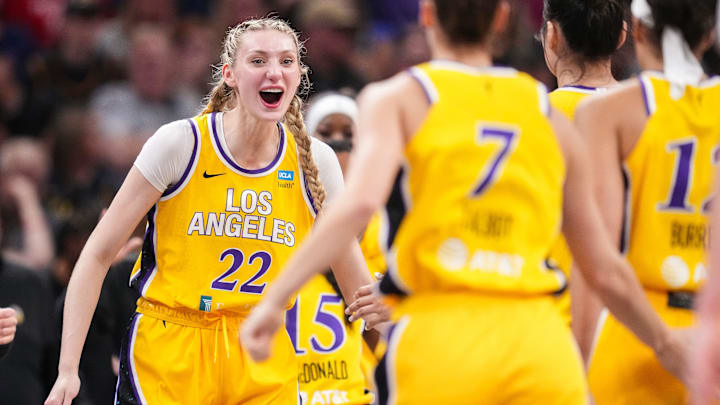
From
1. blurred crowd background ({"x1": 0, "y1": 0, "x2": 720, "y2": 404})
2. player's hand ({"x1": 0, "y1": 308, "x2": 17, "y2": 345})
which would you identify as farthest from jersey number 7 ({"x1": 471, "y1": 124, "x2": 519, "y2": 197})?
blurred crowd background ({"x1": 0, "y1": 0, "x2": 720, "y2": 404})

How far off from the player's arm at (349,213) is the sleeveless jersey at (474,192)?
0.13m

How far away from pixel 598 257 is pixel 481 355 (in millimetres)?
591

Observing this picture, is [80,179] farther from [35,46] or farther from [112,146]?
[35,46]

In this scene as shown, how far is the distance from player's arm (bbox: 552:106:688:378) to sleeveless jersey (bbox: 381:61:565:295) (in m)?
0.15

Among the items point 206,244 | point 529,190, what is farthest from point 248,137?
point 529,190

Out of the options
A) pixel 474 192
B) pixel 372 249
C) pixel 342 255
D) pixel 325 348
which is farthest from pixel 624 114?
pixel 372 249

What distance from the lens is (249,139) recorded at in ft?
17.3

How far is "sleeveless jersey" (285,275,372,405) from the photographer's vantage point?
20.5 ft

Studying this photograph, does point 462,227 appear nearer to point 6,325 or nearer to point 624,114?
point 624,114

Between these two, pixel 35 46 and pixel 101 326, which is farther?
pixel 35 46

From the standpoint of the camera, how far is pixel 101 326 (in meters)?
7.03

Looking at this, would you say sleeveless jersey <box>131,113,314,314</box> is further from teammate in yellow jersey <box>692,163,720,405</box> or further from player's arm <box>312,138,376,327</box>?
teammate in yellow jersey <box>692,163,720,405</box>

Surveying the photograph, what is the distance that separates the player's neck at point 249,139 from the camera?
5234mm

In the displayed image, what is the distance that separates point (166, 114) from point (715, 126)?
767 centimetres
